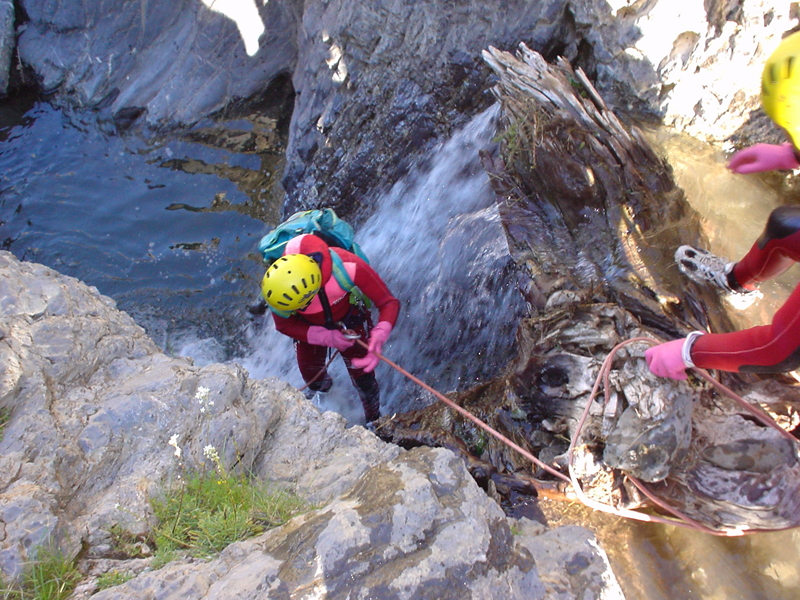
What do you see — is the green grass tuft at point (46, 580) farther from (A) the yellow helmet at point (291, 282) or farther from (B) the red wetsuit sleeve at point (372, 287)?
(B) the red wetsuit sleeve at point (372, 287)

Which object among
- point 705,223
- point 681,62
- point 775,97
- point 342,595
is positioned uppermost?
point 775,97

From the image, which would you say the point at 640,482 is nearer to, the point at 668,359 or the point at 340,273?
the point at 668,359

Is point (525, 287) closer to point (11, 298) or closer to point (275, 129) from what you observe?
point (11, 298)

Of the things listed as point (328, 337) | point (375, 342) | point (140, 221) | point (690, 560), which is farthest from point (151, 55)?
point (690, 560)

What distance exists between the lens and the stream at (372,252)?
252 cm

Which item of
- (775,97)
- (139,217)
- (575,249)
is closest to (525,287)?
(575,249)

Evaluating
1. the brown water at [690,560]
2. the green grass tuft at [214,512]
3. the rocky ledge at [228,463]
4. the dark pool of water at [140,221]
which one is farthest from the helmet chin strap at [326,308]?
the dark pool of water at [140,221]

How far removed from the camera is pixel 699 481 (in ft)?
8.38

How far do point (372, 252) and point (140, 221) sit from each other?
11.9 ft

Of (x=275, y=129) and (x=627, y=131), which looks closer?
(x=627, y=131)

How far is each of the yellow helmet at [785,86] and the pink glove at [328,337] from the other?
2938mm

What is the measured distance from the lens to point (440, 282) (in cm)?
462

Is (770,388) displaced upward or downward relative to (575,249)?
downward

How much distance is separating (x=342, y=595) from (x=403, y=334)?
341 centimetres
